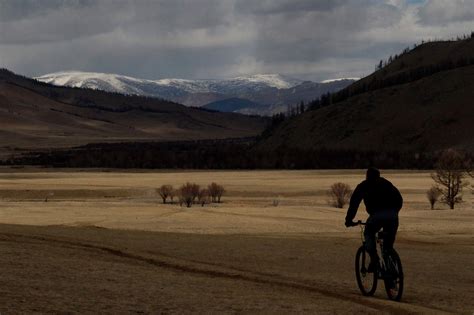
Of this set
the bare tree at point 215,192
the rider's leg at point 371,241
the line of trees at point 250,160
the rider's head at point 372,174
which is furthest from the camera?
the line of trees at point 250,160

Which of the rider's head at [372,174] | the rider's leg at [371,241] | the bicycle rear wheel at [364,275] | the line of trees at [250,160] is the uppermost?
the line of trees at [250,160]

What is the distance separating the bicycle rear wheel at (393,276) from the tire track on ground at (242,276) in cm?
26

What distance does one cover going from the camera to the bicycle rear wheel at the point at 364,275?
17156 mm

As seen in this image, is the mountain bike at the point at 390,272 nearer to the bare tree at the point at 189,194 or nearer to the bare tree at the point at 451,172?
the bare tree at the point at 451,172

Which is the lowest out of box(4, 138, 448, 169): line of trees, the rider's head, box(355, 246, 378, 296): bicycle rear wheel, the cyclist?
box(355, 246, 378, 296): bicycle rear wheel

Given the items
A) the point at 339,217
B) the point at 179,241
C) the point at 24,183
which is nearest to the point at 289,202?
the point at 339,217

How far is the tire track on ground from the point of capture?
1578 centimetres

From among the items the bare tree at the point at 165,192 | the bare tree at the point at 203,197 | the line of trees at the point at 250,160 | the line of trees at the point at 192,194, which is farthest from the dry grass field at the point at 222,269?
the line of trees at the point at 250,160

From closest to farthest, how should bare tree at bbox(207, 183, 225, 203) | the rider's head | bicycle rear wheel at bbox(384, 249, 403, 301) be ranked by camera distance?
bicycle rear wheel at bbox(384, 249, 403, 301) < the rider's head < bare tree at bbox(207, 183, 225, 203)

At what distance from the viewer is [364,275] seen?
1725 centimetres

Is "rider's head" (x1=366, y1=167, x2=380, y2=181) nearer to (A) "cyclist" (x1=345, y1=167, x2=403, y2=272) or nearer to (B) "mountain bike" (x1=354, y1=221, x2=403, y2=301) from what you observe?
(A) "cyclist" (x1=345, y1=167, x2=403, y2=272)

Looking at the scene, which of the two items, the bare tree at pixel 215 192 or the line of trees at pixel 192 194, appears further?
the bare tree at pixel 215 192

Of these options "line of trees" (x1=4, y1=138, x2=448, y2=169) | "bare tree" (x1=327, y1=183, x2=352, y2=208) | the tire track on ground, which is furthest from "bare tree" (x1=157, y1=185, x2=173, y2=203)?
"line of trees" (x1=4, y1=138, x2=448, y2=169)

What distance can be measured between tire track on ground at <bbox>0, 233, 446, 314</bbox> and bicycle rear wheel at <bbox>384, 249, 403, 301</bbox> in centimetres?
26
